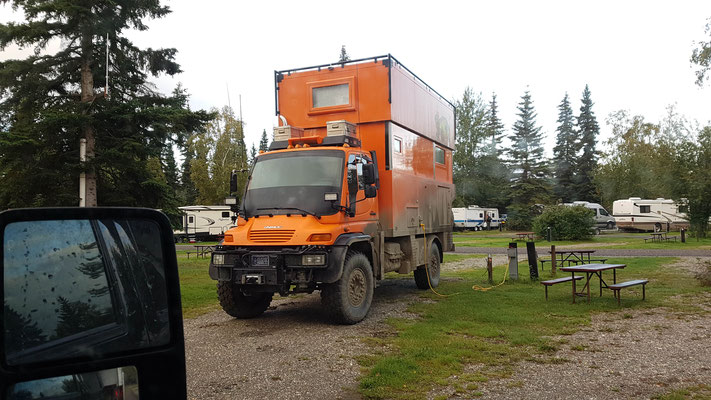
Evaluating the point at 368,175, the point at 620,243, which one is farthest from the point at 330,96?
the point at 620,243

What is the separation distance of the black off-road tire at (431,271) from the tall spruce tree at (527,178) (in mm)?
36106

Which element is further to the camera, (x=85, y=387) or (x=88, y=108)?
(x=88, y=108)

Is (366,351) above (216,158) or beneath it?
beneath

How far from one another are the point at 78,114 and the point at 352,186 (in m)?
10.3

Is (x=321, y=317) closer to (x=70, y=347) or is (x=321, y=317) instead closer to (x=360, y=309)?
(x=360, y=309)

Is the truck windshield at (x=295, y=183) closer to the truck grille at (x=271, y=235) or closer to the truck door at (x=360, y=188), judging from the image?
the truck door at (x=360, y=188)

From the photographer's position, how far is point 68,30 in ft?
52.7

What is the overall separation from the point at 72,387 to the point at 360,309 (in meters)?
7.25

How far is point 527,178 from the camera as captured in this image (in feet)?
161

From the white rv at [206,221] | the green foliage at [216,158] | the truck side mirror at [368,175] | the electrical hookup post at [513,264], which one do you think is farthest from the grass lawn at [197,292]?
the green foliage at [216,158]

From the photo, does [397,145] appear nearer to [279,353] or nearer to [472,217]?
[279,353]

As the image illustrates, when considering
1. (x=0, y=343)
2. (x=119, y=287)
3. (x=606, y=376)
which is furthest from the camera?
(x=606, y=376)

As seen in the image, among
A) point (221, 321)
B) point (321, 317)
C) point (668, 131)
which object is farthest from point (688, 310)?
point (668, 131)

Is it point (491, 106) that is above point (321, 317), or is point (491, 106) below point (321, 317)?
above
